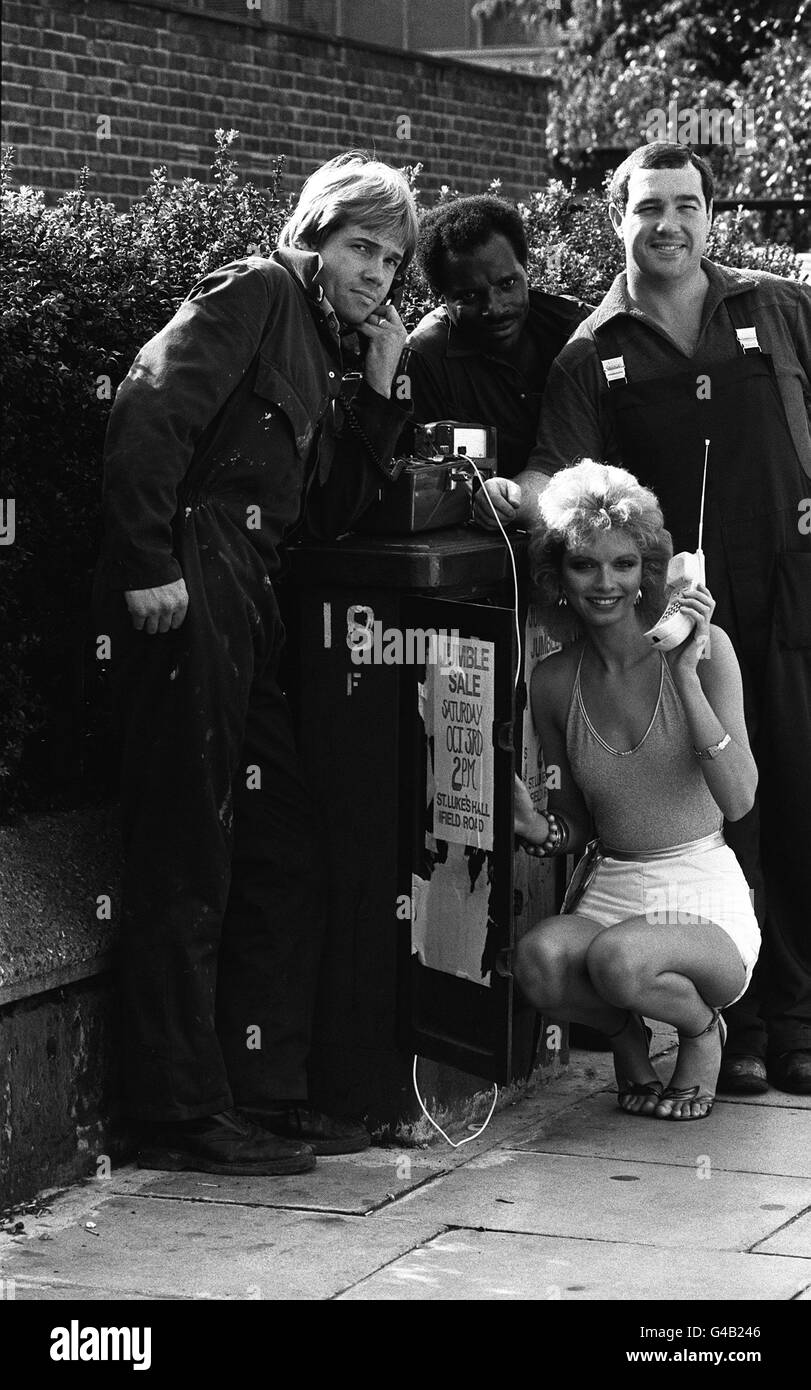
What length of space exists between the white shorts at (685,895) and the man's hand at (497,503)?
32.8 inches

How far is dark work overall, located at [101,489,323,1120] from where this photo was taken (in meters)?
4.05

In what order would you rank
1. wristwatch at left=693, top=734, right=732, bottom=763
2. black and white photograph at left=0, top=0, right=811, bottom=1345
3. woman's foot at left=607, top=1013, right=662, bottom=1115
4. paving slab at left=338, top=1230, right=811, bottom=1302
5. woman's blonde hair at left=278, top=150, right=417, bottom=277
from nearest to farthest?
paving slab at left=338, top=1230, right=811, bottom=1302 → black and white photograph at left=0, top=0, right=811, bottom=1345 → woman's blonde hair at left=278, top=150, right=417, bottom=277 → wristwatch at left=693, top=734, right=732, bottom=763 → woman's foot at left=607, top=1013, right=662, bottom=1115

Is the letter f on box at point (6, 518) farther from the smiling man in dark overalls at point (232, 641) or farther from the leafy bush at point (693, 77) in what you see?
the leafy bush at point (693, 77)

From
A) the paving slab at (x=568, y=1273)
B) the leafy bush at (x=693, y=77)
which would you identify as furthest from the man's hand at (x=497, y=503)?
the leafy bush at (x=693, y=77)

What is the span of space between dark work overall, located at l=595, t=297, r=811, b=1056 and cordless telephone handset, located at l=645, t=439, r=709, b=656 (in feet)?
1.06

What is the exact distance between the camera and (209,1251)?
3748 mm

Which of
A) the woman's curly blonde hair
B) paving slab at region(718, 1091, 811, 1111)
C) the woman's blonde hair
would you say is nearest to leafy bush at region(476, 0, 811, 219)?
the woman's curly blonde hair

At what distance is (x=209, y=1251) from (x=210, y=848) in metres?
0.80

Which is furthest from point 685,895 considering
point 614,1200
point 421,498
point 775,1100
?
point 421,498

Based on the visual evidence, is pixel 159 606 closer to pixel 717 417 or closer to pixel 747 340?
pixel 717 417

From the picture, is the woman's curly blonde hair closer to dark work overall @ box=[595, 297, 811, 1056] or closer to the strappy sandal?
dark work overall @ box=[595, 297, 811, 1056]
